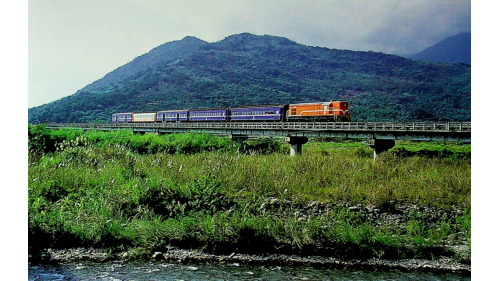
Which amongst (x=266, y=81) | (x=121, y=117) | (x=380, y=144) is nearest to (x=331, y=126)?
(x=380, y=144)

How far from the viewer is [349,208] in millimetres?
4625

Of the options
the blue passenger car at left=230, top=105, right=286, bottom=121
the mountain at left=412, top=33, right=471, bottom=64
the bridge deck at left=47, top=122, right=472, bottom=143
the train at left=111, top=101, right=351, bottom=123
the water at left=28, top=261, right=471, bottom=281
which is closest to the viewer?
the water at left=28, top=261, right=471, bottom=281

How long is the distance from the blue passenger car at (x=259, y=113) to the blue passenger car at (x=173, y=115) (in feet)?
8.80

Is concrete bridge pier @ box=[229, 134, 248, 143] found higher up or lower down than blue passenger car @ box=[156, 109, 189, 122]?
lower down

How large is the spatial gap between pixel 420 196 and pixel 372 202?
608mm

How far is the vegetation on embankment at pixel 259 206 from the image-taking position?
402 cm

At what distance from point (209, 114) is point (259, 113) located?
243 centimetres

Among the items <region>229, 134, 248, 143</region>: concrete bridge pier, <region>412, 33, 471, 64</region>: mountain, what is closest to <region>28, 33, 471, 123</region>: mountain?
<region>412, 33, 471, 64</region>: mountain

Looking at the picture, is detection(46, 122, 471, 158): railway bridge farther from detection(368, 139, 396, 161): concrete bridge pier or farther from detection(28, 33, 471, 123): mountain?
detection(28, 33, 471, 123): mountain

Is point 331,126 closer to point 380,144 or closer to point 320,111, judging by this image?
point 320,111

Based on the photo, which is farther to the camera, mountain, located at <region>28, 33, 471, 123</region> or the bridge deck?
mountain, located at <region>28, 33, 471, 123</region>

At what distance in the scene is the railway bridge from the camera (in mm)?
6715

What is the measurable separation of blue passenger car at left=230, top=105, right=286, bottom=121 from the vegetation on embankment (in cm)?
825
